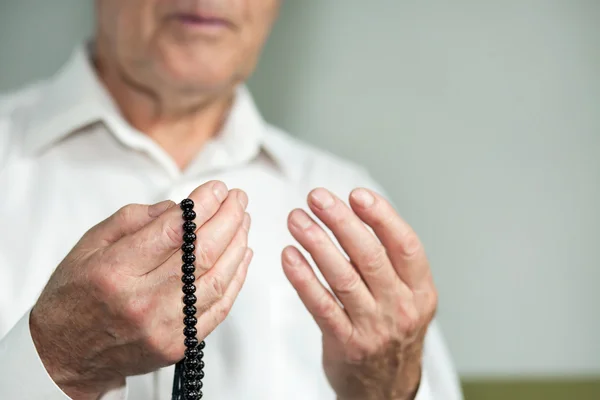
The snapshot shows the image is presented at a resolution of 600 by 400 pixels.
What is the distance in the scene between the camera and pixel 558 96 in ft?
3.32

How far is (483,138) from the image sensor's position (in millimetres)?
1023

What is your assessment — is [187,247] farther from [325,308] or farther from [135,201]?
[135,201]

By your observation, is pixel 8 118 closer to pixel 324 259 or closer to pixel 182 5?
pixel 182 5

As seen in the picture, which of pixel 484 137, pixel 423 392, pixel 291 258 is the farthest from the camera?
pixel 484 137

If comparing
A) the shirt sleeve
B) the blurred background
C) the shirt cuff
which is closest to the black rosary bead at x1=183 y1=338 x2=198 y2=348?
the shirt sleeve

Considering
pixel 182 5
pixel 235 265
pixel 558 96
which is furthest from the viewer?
pixel 558 96

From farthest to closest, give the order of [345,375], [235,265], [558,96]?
1. [558,96]
2. [345,375]
3. [235,265]

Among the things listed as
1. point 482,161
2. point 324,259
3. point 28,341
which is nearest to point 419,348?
point 324,259

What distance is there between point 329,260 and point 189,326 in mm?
129

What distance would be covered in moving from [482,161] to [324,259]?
535 millimetres

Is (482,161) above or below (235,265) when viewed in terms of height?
below

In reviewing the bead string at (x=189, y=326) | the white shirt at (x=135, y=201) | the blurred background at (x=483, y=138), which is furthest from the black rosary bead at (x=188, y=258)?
the blurred background at (x=483, y=138)

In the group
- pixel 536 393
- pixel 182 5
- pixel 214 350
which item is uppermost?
pixel 182 5

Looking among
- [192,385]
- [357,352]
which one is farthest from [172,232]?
[357,352]
